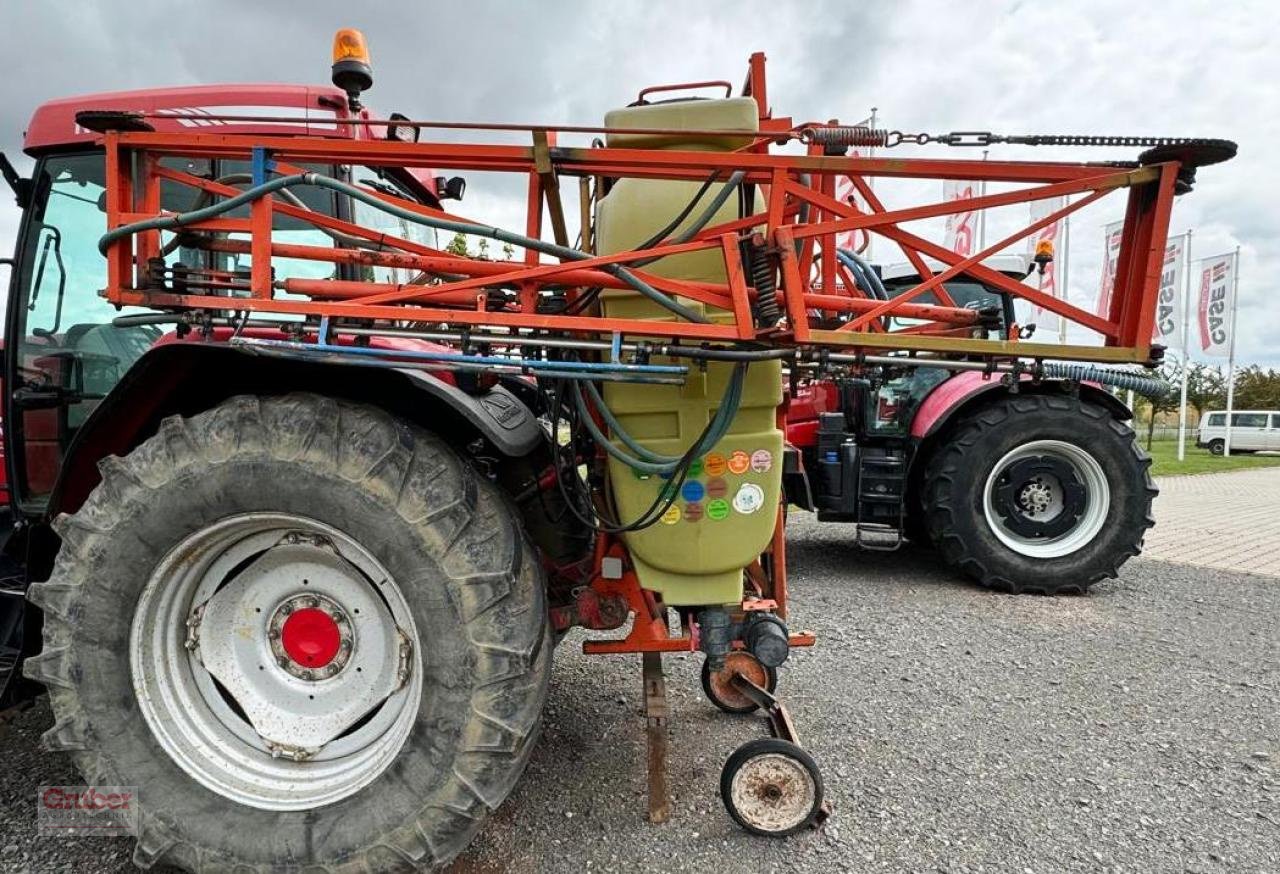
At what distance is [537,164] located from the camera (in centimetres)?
167

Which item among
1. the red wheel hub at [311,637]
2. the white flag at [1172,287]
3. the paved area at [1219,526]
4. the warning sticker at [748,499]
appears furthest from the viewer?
the white flag at [1172,287]

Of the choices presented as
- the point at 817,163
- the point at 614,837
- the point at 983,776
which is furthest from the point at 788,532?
the point at 817,163

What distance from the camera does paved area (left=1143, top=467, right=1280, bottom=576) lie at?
18.1 feet

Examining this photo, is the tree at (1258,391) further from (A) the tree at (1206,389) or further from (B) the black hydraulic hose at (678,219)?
(B) the black hydraulic hose at (678,219)

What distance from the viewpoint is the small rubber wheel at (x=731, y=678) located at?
2.22m

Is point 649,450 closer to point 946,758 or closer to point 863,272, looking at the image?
point 863,272

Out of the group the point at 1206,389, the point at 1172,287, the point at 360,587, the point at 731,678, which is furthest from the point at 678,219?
the point at 1206,389

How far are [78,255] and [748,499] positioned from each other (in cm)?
239

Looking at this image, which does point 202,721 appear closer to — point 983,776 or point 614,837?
point 614,837

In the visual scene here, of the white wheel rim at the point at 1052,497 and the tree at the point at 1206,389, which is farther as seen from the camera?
the tree at the point at 1206,389

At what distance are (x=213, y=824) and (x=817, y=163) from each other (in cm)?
210

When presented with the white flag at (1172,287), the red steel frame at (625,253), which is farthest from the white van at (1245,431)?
the red steel frame at (625,253)

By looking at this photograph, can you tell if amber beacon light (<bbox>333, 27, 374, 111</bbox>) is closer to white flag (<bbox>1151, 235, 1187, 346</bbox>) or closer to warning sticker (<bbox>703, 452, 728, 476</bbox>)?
warning sticker (<bbox>703, 452, 728, 476</bbox>)

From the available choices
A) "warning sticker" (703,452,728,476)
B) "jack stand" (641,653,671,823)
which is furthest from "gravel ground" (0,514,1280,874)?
"warning sticker" (703,452,728,476)
